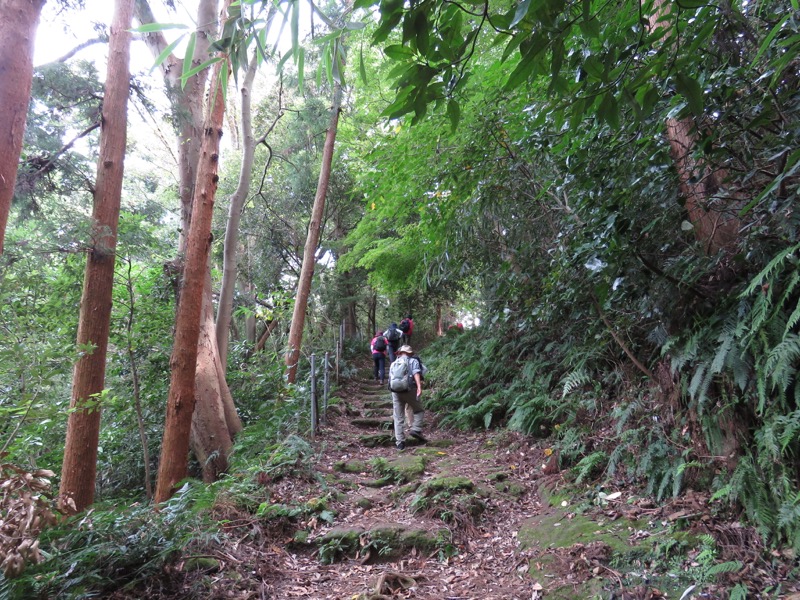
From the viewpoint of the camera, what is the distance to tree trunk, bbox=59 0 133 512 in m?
5.64

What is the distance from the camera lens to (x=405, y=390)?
763 centimetres

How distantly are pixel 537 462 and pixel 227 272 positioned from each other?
20.4ft

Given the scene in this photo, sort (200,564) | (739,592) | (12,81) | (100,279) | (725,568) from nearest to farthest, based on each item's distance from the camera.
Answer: (739,592), (725,568), (12,81), (200,564), (100,279)

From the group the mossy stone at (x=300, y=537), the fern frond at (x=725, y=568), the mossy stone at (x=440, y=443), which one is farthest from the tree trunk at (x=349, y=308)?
the fern frond at (x=725, y=568)

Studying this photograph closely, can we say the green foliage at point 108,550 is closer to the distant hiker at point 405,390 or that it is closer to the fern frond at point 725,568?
the fern frond at point 725,568

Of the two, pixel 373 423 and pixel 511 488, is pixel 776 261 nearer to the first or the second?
pixel 511 488

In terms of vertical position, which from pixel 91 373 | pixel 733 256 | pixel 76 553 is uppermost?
pixel 733 256

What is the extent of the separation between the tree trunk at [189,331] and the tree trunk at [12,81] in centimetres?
236

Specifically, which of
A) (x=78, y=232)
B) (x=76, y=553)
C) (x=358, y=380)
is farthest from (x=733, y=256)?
(x=358, y=380)

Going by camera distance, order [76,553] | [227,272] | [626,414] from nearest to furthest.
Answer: [76,553]
[626,414]
[227,272]

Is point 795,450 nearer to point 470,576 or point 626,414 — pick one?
point 626,414

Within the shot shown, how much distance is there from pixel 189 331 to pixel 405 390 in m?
3.38

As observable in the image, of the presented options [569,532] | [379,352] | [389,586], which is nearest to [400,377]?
[569,532]

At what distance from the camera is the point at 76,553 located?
312 centimetres
